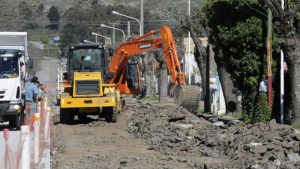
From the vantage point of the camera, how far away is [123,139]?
23422 millimetres

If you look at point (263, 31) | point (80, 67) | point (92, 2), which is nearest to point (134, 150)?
point (80, 67)

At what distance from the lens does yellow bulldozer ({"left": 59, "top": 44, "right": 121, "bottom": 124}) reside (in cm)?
2930

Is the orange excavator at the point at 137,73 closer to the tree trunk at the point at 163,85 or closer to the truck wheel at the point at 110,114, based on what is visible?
the truck wheel at the point at 110,114

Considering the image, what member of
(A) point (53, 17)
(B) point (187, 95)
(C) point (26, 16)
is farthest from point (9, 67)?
(A) point (53, 17)

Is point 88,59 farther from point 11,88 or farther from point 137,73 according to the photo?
point 137,73

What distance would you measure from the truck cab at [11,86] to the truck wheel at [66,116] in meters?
3.07

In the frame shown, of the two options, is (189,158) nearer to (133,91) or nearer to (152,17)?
(133,91)

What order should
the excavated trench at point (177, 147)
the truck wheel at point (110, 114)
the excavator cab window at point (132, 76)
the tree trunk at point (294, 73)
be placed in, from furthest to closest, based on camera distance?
the excavator cab window at point (132, 76), the truck wheel at point (110, 114), the tree trunk at point (294, 73), the excavated trench at point (177, 147)

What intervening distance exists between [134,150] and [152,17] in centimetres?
9273

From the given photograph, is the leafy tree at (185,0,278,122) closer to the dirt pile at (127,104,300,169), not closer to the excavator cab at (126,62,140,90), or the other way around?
the excavator cab at (126,62,140,90)

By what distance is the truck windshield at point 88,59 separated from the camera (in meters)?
31.5

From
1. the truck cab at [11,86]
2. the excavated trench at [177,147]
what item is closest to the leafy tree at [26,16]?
the truck cab at [11,86]

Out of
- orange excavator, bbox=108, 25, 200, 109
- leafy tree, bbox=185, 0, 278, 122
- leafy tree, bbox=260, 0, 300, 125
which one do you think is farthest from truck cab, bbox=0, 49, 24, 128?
leafy tree, bbox=185, 0, 278, 122

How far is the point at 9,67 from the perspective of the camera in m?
27.6
